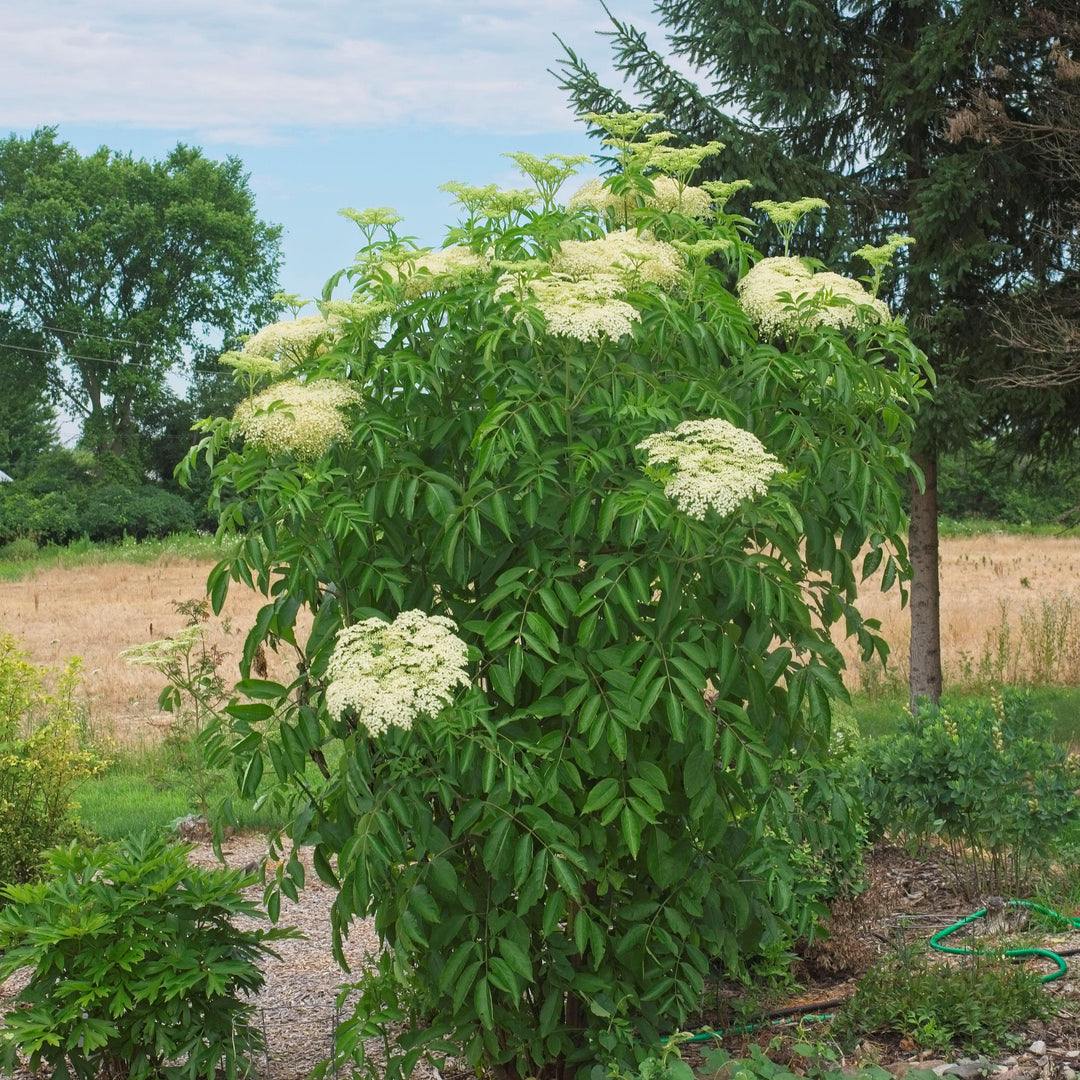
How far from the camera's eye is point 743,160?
330 inches

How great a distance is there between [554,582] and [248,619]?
14.8m

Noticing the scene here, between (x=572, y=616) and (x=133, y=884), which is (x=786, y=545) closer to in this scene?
(x=572, y=616)

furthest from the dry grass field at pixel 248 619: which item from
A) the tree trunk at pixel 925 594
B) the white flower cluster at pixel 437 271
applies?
the white flower cluster at pixel 437 271

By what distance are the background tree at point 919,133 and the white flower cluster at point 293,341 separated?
5.47 m

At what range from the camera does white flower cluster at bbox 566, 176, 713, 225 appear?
12.1 feet

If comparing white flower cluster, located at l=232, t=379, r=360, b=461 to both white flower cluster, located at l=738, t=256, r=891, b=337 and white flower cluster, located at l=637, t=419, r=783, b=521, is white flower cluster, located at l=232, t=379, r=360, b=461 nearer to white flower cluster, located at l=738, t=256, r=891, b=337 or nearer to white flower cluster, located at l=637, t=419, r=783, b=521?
white flower cluster, located at l=637, t=419, r=783, b=521

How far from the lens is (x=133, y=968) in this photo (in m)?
3.53

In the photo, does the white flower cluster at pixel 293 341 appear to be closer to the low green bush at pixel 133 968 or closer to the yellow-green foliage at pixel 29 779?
the low green bush at pixel 133 968

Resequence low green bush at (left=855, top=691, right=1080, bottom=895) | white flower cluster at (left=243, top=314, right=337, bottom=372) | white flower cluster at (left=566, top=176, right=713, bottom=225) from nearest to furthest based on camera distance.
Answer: white flower cluster at (left=243, top=314, right=337, bottom=372)
white flower cluster at (left=566, top=176, right=713, bottom=225)
low green bush at (left=855, top=691, right=1080, bottom=895)

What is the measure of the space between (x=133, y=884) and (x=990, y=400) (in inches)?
288

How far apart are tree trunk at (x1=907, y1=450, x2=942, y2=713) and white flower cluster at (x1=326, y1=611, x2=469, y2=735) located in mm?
6854

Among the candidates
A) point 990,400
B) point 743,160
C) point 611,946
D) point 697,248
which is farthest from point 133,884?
point 990,400

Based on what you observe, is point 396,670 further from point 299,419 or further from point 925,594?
point 925,594

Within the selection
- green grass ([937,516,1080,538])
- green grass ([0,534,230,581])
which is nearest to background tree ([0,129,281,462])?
green grass ([0,534,230,581])
